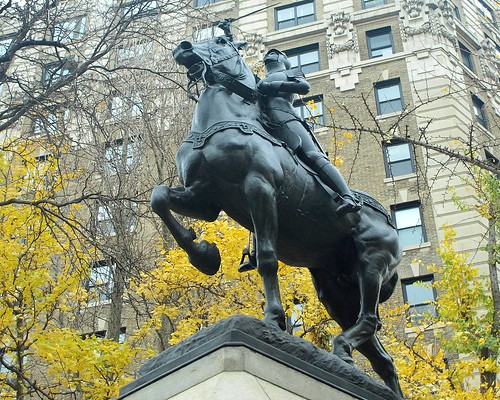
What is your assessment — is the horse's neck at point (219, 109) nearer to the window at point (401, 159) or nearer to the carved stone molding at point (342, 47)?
the window at point (401, 159)

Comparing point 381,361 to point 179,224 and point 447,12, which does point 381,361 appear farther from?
point 447,12

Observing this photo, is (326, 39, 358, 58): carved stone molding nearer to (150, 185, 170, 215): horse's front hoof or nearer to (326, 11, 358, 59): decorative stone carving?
(326, 11, 358, 59): decorative stone carving

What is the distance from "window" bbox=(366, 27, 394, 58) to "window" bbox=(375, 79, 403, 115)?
6.33ft

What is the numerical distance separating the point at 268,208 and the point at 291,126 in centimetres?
112

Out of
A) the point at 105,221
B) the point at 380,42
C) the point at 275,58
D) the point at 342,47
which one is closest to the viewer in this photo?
the point at 275,58

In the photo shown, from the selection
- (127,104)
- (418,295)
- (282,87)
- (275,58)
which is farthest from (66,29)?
(418,295)

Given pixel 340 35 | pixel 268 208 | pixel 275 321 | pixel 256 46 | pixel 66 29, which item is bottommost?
pixel 275 321

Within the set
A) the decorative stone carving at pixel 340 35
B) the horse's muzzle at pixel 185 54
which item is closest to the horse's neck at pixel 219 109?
the horse's muzzle at pixel 185 54

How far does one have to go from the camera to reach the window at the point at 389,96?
2909 centimetres

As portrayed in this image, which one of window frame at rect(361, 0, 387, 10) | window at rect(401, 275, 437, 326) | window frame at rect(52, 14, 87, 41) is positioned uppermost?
window frame at rect(361, 0, 387, 10)

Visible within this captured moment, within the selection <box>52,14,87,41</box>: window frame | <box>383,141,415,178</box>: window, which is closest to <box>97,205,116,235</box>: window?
<box>52,14,87,41</box>: window frame

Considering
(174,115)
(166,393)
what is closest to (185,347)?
(166,393)

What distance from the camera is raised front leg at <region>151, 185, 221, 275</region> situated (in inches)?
223

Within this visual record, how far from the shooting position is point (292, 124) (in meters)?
6.41
